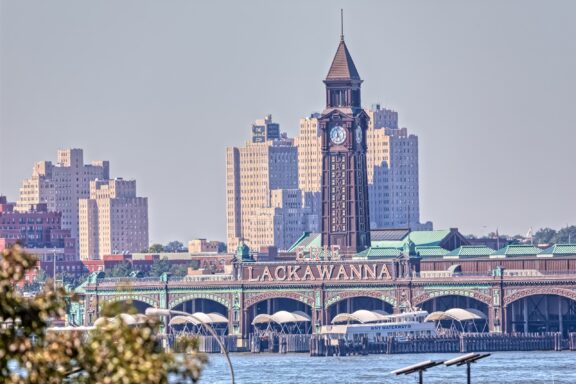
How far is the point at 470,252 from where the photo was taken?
19425cm

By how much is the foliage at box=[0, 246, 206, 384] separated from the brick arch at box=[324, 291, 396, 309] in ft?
513

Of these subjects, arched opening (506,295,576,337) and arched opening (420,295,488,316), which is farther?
arched opening (420,295,488,316)

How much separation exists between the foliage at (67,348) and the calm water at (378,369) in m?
83.2

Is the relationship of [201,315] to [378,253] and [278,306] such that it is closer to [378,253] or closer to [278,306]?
[278,306]

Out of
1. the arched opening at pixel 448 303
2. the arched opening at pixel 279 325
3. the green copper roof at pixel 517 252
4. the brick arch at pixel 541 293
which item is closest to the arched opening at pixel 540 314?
the brick arch at pixel 541 293

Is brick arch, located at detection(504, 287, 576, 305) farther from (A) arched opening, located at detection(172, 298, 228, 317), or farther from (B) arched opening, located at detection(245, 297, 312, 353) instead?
(A) arched opening, located at detection(172, 298, 228, 317)

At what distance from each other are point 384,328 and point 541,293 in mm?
13225

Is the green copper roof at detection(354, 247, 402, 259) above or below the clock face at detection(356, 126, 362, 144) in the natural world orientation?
below

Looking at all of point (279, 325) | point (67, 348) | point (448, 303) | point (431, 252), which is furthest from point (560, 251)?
point (67, 348)

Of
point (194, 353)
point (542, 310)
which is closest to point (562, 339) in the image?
point (542, 310)

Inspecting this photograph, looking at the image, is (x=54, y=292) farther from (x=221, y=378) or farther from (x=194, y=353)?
(x=221, y=378)

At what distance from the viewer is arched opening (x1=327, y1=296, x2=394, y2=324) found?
7392 inches

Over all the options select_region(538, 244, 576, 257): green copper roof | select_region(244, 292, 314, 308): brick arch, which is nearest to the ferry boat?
select_region(244, 292, 314, 308): brick arch

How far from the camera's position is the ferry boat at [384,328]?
6772 inches
